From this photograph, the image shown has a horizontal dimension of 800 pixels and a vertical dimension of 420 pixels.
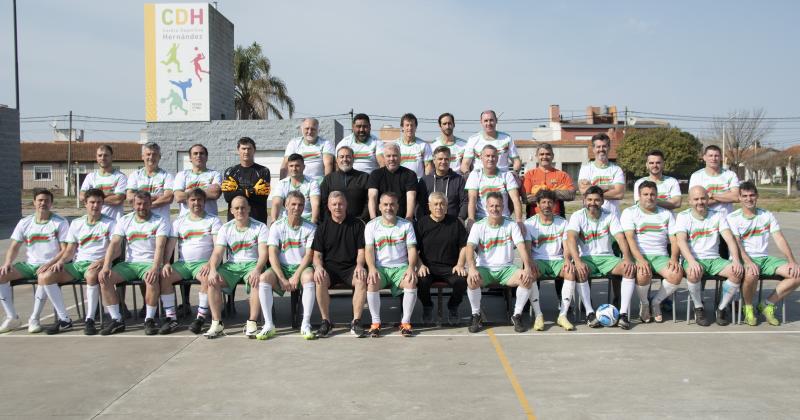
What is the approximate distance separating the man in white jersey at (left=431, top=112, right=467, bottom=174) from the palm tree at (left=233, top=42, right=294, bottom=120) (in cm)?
2724

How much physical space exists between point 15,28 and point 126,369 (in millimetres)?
29167

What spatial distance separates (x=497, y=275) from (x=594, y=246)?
121 centimetres

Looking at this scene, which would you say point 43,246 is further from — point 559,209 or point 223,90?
point 223,90

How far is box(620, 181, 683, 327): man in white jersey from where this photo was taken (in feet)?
24.2

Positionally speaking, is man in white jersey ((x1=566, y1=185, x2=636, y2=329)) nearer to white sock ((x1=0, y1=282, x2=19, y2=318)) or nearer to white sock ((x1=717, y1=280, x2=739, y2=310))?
white sock ((x1=717, y1=280, x2=739, y2=310))

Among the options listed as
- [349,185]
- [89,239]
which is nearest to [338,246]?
[349,185]

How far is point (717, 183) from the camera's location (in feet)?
26.5

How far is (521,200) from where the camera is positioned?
8375mm

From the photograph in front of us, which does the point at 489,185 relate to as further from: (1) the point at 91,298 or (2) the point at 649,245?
(1) the point at 91,298

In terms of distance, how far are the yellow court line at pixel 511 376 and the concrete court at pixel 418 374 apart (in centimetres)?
2

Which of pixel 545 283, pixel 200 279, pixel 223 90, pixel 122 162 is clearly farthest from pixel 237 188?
pixel 122 162

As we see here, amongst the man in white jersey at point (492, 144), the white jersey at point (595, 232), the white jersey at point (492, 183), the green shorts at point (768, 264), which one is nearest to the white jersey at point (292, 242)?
the white jersey at point (492, 183)

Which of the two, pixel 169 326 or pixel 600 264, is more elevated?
pixel 600 264

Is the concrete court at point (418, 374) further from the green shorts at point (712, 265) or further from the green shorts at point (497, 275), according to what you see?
the green shorts at point (712, 265)
